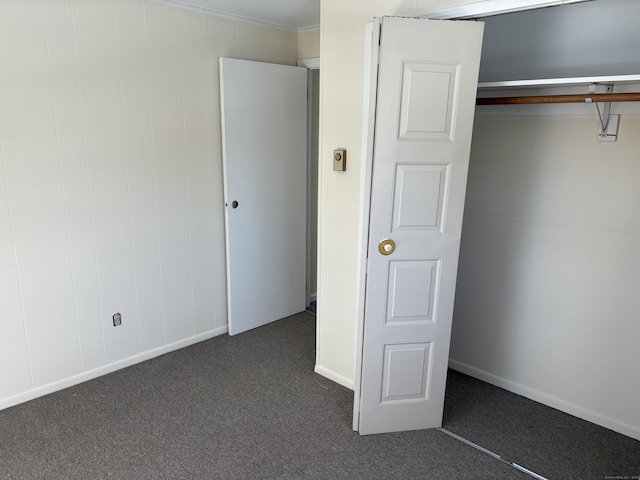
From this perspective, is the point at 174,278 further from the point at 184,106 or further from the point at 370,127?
the point at 370,127

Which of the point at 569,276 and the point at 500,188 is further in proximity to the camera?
the point at 500,188

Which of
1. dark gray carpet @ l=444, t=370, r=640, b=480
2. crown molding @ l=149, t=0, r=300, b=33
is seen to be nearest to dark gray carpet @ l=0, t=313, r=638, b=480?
dark gray carpet @ l=444, t=370, r=640, b=480

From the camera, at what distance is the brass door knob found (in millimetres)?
2205

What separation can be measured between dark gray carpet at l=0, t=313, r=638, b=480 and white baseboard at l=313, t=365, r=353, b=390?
0.13ft

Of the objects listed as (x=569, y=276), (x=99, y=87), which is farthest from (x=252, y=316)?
(x=569, y=276)

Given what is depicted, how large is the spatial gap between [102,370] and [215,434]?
1.03m

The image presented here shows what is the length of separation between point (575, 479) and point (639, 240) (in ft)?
3.85

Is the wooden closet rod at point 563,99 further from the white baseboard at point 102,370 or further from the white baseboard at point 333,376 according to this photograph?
the white baseboard at point 102,370

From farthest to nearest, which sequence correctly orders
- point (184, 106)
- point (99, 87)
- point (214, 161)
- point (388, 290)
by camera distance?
point (214, 161)
point (184, 106)
point (99, 87)
point (388, 290)

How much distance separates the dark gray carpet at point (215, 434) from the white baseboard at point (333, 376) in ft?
0.13

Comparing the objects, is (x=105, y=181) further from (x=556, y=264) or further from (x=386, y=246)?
(x=556, y=264)

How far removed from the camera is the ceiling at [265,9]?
9.55ft

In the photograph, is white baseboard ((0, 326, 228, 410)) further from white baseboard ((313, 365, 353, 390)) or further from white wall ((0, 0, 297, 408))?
white baseboard ((313, 365, 353, 390))

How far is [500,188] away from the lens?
9.00 feet
